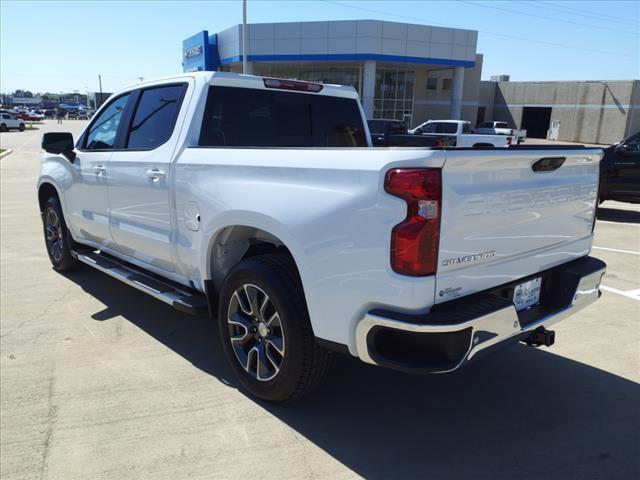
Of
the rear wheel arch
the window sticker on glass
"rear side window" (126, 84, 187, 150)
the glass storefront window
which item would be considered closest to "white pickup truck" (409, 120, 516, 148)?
the glass storefront window

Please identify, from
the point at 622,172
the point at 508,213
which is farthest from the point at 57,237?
the point at 622,172

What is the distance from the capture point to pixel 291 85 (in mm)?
4242

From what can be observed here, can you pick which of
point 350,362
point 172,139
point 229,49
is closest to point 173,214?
point 172,139

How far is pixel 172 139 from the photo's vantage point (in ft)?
12.4

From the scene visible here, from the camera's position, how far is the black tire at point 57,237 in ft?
18.5

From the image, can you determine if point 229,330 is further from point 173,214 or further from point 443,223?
point 443,223

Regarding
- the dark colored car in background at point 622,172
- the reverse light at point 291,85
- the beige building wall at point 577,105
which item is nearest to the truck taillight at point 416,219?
the reverse light at point 291,85

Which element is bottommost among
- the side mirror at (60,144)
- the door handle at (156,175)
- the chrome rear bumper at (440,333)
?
the chrome rear bumper at (440,333)

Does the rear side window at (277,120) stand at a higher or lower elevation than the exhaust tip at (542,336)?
higher

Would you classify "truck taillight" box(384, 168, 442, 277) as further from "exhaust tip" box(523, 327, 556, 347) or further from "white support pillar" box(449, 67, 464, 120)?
"white support pillar" box(449, 67, 464, 120)

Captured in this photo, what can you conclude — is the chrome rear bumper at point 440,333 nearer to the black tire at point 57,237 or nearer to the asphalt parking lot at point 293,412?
the asphalt parking lot at point 293,412

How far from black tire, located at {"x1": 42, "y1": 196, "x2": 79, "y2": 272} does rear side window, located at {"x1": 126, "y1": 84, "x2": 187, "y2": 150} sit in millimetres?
1847

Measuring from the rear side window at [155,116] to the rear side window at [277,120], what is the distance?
320 mm

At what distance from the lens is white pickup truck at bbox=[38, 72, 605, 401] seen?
7.69 feet
